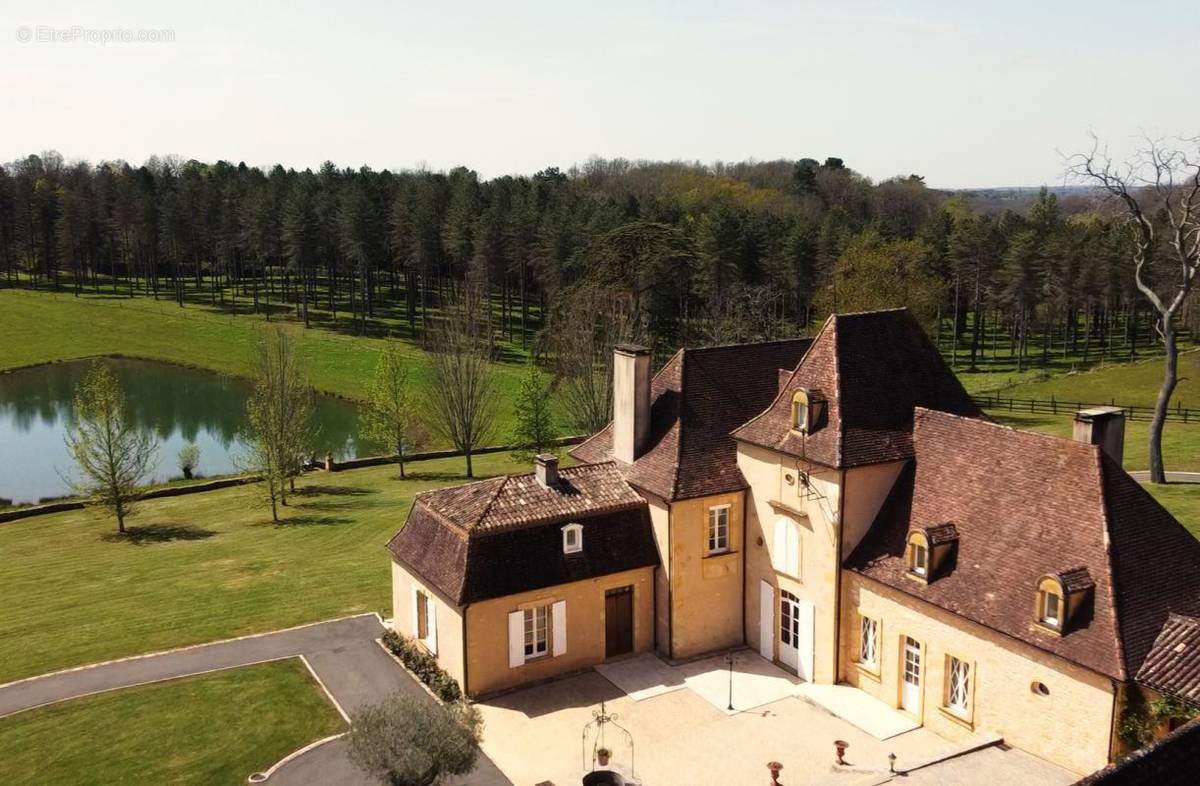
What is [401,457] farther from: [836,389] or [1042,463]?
[1042,463]

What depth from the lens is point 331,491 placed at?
46.5 metres

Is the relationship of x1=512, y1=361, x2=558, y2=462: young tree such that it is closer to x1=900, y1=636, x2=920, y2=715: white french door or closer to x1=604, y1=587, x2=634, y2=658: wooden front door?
x1=604, y1=587, x2=634, y2=658: wooden front door

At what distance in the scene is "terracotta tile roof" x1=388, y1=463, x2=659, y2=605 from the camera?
945 inches

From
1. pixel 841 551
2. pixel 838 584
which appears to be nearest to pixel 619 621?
pixel 838 584

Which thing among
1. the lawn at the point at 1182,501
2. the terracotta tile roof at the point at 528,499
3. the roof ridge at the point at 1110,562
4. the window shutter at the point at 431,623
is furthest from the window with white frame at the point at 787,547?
the lawn at the point at 1182,501

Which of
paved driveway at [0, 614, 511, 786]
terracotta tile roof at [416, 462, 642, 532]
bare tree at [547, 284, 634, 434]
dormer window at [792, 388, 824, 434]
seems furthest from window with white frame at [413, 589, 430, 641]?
bare tree at [547, 284, 634, 434]

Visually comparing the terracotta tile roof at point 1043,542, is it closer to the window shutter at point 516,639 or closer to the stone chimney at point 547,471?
the stone chimney at point 547,471

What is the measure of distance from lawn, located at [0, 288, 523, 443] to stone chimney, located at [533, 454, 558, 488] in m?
44.0

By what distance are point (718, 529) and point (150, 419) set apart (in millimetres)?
53823

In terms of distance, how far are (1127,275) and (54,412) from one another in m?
82.5

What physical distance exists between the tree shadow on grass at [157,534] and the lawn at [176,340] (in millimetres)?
31279

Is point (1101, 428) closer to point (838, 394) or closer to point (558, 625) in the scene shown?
point (838, 394)

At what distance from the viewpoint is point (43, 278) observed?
4599 inches

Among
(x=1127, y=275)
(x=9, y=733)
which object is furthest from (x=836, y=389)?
(x=1127, y=275)
